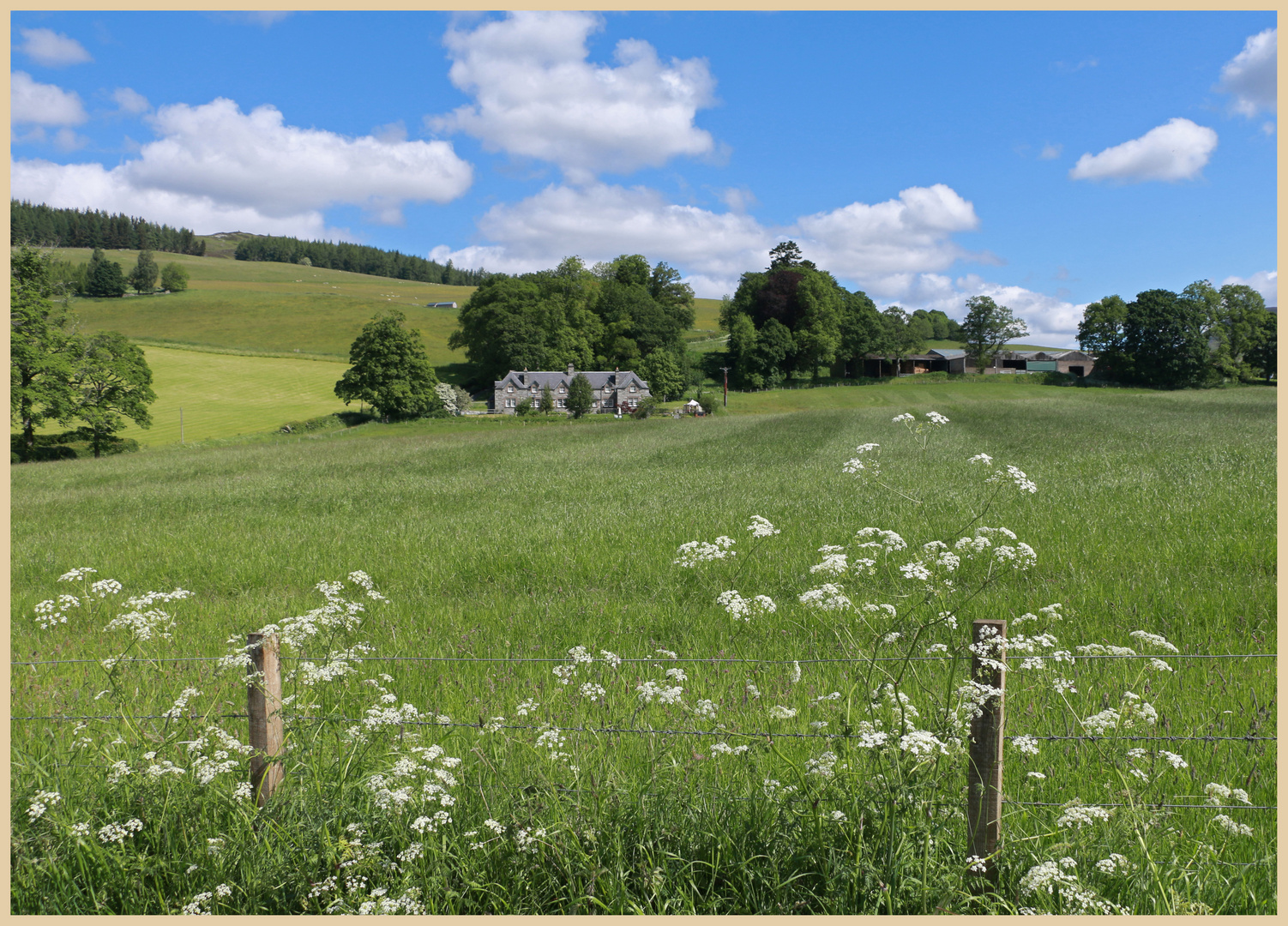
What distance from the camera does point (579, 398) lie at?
8500 cm

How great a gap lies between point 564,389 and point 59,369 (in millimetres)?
57085

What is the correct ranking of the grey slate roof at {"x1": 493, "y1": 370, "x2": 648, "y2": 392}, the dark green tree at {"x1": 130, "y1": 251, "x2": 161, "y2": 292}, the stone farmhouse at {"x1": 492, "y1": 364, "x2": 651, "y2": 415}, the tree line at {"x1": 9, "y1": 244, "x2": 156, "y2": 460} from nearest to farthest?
the tree line at {"x1": 9, "y1": 244, "x2": 156, "y2": 460} < the stone farmhouse at {"x1": 492, "y1": 364, "x2": 651, "y2": 415} < the grey slate roof at {"x1": 493, "y1": 370, "x2": 648, "y2": 392} < the dark green tree at {"x1": 130, "y1": 251, "x2": 161, "y2": 292}

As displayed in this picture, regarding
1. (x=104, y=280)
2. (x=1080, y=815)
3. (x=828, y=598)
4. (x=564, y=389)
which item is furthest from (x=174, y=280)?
(x=1080, y=815)

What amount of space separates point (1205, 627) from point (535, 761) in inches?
278

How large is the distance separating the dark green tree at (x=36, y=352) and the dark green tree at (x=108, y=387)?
1076 millimetres

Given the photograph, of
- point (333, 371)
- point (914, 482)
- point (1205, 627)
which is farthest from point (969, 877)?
point (333, 371)

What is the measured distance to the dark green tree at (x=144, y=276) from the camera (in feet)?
528

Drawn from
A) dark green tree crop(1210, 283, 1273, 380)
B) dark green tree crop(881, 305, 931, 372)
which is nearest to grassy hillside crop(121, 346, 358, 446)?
dark green tree crop(881, 305, 931, 372)

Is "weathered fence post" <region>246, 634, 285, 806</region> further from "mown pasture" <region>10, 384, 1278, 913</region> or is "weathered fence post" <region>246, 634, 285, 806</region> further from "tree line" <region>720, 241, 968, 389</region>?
"tree line" <region>720, 241, 968, 389</region>

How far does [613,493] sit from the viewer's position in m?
19.7

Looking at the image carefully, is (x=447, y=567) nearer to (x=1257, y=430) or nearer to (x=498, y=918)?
(x=498, y=918)

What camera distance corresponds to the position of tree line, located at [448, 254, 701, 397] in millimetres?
105062

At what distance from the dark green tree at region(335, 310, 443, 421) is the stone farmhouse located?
15.9 metres

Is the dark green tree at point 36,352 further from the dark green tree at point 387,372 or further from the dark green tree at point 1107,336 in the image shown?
the dark green tree at point 1107,336
